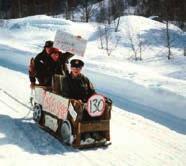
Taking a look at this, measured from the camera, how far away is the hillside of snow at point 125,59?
1241 centimetres

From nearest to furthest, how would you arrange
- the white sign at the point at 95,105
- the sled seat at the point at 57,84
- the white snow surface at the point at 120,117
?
1. the white snow surface at the point at 120,117
2. the white sign at the point at 95,105
3. the sled seat at the point at 57,84

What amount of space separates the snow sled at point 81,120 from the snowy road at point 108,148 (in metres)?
0.14

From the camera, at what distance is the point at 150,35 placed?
27281 millimetres

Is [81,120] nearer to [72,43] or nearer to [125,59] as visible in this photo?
[72,43]

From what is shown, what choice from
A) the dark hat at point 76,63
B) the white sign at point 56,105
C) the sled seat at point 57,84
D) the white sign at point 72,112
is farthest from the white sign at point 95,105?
the sled seat at point 57,84

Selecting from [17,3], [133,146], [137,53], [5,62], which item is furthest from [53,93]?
[17,3]

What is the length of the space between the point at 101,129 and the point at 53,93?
1198 mm

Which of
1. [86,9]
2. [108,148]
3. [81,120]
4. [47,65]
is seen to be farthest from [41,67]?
[86,9]

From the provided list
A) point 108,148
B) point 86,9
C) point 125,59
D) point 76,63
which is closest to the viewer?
point 108,148

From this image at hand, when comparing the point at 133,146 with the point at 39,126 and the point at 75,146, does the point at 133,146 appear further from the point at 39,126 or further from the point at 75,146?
the point at 39,126

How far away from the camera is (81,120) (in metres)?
7.67

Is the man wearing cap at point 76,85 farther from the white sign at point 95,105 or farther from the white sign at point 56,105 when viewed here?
the white sign at point 95,105

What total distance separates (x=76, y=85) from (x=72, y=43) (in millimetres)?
1487

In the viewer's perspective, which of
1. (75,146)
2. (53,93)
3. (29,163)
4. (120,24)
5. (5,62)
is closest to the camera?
(29,163)
